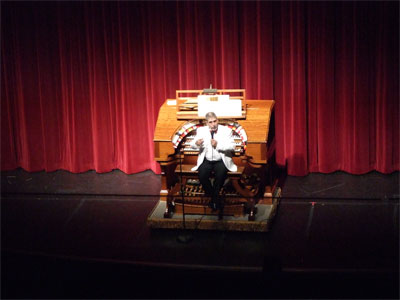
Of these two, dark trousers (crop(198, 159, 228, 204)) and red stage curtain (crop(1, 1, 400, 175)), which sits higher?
red stage curtain (crop(1, 1, 400, 175))

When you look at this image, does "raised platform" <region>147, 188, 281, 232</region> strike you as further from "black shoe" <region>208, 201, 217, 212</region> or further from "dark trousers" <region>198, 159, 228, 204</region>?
"dark trousers" <region>198, 159, 228, 204</region>

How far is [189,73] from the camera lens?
A: 7801 millimetres

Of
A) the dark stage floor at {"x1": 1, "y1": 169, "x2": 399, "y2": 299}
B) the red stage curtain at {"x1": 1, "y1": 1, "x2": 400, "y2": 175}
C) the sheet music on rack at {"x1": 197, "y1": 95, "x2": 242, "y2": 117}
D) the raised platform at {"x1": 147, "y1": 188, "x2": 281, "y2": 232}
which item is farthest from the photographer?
the red stage curtain at {"x1": 1, "y1": 1, "x2": 400, "y2": 175}

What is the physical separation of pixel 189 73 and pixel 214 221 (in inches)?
82.5

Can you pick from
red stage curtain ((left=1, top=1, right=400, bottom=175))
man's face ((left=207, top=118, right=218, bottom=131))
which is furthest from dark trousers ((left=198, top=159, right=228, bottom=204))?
red stage curtain ((left=1, top=1, right=400, bottom=175))

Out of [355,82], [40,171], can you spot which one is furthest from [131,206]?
[355,82]

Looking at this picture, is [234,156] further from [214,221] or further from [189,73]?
[189,73]

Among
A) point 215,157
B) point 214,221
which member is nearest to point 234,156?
point 215,157

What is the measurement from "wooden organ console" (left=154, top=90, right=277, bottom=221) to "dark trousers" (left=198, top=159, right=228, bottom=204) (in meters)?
0.11

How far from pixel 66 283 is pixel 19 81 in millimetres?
4084

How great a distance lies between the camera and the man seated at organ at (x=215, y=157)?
21.2 feet

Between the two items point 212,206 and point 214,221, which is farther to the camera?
point 212,206

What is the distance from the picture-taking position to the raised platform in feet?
20.9

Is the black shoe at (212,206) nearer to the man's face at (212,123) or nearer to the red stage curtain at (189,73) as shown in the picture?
the man's face at (212,123)
